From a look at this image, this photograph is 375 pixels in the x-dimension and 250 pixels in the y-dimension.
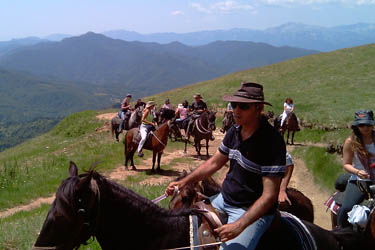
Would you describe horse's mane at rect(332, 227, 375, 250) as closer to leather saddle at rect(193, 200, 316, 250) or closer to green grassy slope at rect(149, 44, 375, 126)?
leather saddle at rect(193, 200, 316, 250)

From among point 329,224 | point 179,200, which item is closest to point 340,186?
point 179,200

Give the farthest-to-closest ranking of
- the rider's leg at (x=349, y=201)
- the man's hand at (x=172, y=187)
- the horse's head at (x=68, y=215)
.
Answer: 1. the rider's leg at (x=349, y=201)
2. the man's hand at (x=172, y=187)
3. the horse's head at (x=68, y=215)

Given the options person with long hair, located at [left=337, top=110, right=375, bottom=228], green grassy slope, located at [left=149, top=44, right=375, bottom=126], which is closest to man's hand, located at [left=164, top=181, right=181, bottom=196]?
person with long hair, located at [left=337, top=110, right=375, bottom=228]

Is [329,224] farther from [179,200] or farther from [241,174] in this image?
[241,174]

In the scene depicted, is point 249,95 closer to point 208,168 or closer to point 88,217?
point 208,168

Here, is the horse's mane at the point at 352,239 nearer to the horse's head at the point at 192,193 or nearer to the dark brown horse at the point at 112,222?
the dark brown horse at the point at 112,222

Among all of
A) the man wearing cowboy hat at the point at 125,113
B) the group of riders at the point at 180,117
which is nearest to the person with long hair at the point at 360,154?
the group of riders at the point at 180,117

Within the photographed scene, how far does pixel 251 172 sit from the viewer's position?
3.01 m

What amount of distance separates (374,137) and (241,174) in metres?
3.16

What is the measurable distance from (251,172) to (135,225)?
139 centimetres

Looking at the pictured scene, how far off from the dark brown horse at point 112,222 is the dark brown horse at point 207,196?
90 centimetres

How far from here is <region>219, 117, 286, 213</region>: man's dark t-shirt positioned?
2.92 meters

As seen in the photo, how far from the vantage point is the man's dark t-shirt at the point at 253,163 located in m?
2.92

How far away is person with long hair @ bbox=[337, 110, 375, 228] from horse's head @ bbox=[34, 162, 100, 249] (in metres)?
4.05
